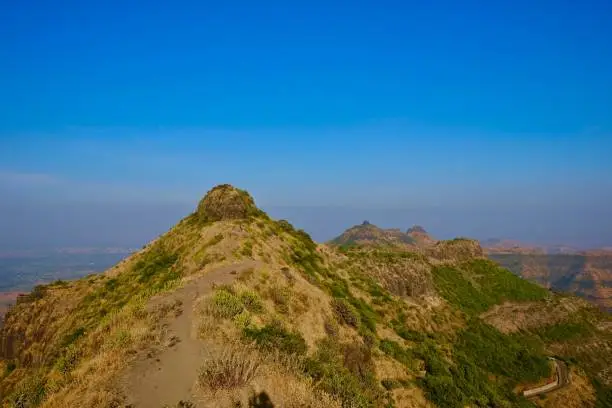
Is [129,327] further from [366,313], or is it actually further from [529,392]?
Result: [529,392]

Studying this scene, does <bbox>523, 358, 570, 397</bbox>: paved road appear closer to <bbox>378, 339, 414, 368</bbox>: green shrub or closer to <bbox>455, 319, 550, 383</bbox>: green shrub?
<bbox>455, 319, 550, 383</bbox>: green shrub

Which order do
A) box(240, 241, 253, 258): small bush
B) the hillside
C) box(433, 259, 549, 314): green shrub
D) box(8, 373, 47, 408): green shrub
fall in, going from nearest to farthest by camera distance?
the hillside
box(8, 373, 47, 408): green shrub
box(240, 241, 253, 258): small bush
box(433, 259, 549, 314): green shrub

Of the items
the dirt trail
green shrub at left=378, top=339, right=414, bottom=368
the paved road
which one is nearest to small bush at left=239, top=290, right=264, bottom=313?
the dirt trail

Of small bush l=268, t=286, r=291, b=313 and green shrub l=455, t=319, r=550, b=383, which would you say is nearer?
small bush l=268, t=286, r=291, b=313

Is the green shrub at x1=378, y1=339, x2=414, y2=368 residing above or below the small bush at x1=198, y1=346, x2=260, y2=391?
below

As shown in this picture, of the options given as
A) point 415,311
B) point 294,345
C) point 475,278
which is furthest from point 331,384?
point 475,278

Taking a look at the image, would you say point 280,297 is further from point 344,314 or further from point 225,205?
point 225,205

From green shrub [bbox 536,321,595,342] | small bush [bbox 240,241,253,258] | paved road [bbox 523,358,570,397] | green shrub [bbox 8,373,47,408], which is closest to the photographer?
green shrub [bbox 8,373,47,408]
